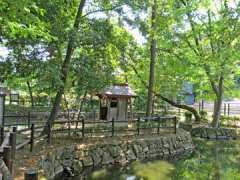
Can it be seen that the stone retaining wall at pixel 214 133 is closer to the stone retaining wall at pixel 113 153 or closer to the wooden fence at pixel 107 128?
the wooden fence at pixel 107 128

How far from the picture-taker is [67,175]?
35.0 ft

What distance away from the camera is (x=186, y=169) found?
12359 mm

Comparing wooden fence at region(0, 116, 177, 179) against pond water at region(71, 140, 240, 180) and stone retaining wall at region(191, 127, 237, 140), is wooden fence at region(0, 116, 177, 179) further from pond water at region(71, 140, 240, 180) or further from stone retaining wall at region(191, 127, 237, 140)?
stone retaining wall at region(191, 127, 237, 140)

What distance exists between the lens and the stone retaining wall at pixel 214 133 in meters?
20.0

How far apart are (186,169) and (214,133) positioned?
835cm

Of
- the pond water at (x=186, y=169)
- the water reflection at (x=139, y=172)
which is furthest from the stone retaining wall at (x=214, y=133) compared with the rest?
the water reflection at (x=139, y=172)

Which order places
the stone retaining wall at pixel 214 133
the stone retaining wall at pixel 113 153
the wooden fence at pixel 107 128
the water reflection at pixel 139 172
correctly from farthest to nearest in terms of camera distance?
the stone retaining wall at pixel 214 133
the wooden fence at pixel 107 128
the water reflection at pixel 139 172
the stone retaining wall at pixel 113 153

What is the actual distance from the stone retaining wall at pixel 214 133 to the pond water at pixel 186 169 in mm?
4163

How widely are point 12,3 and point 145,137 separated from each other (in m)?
9.54

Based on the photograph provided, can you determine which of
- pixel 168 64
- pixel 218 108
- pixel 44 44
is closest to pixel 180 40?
pixel 168 64

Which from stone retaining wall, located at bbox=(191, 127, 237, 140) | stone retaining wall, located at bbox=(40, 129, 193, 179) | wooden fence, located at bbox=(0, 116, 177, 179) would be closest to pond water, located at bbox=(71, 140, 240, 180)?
stone retaining wall, located at bbox=(40, 129, 193, 179)

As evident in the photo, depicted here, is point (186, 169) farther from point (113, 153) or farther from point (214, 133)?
point (214, 133)

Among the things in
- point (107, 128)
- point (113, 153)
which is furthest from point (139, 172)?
point (107, 128)

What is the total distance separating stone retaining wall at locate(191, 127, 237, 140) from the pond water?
416cm
